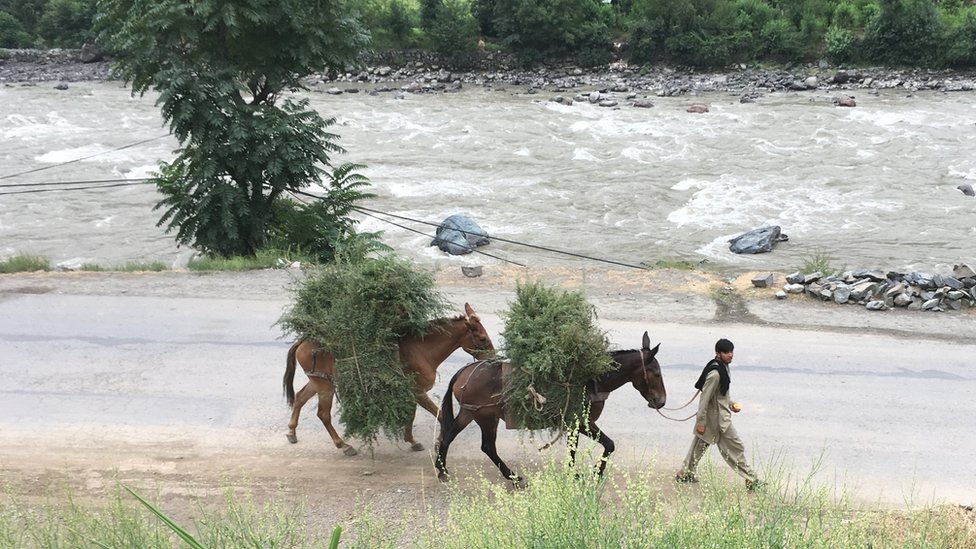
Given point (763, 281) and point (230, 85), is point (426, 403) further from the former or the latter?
point (230, 85)

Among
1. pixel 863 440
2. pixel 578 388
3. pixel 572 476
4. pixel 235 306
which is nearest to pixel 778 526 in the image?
pixel 572 476

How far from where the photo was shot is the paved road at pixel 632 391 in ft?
24.4

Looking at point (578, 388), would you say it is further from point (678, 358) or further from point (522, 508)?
point (678, 358)

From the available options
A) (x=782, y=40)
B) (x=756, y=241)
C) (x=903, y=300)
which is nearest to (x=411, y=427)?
(x=903, y=300)

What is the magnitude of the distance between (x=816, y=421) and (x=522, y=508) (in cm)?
497

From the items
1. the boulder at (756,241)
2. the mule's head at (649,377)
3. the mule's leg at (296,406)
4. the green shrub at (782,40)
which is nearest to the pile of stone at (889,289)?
the boulder at (756,241)

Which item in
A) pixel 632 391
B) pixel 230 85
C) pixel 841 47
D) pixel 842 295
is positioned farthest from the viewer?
pixel 841 47

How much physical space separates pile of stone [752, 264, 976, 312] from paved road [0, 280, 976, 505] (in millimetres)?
1246

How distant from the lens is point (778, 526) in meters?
4.23

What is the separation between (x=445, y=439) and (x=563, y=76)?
3961cm

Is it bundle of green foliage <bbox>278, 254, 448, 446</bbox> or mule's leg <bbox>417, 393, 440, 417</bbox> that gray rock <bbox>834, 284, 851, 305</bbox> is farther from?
bundle of green foliage <bbox>278, 254, 448, 446</bbox>

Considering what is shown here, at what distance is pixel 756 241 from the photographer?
17422 mm

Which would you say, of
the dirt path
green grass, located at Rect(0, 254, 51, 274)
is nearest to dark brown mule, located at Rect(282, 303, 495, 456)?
the dirt path

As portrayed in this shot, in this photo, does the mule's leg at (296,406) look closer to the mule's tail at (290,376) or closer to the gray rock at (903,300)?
the mule's tail at (290,376)
